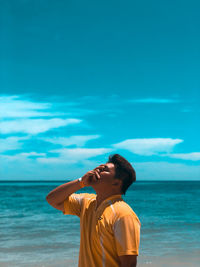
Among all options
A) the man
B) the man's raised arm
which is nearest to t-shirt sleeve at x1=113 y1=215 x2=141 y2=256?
the man

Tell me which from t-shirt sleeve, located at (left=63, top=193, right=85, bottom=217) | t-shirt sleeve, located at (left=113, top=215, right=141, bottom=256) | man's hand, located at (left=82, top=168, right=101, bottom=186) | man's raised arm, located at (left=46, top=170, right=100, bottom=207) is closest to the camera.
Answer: t-shirt sleeve, located at (left=113, top=215, right=141, bottom=256)

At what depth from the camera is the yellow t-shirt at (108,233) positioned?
2045mm

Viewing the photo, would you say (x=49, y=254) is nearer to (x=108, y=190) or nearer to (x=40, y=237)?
(x=40, y=237)

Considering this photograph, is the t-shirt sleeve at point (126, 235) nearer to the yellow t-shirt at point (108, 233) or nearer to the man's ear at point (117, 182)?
the yellow t-shirt at point (108, 233)

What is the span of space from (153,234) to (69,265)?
181 inches

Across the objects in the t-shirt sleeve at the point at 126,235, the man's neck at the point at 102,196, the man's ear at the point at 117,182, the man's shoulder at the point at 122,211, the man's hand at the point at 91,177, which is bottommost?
the t-shirt sleeve at the point at 126,235

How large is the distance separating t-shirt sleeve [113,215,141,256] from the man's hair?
0.32 metres

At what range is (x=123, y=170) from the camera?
91.9 inches

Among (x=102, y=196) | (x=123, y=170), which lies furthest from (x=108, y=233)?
(x=123, y=170)

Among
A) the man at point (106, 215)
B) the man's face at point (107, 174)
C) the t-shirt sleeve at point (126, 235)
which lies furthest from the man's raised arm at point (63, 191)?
the t-shirt sleeve at point (126, 235)

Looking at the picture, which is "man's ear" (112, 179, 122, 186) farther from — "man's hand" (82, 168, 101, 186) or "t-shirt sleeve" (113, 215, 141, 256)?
"t-shirt sleeve" (113, 215, 141, 256)

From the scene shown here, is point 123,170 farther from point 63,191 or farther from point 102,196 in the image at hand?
point 63,191

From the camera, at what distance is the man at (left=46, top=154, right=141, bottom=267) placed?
80.7 inches

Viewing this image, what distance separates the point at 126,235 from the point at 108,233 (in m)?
0.14
